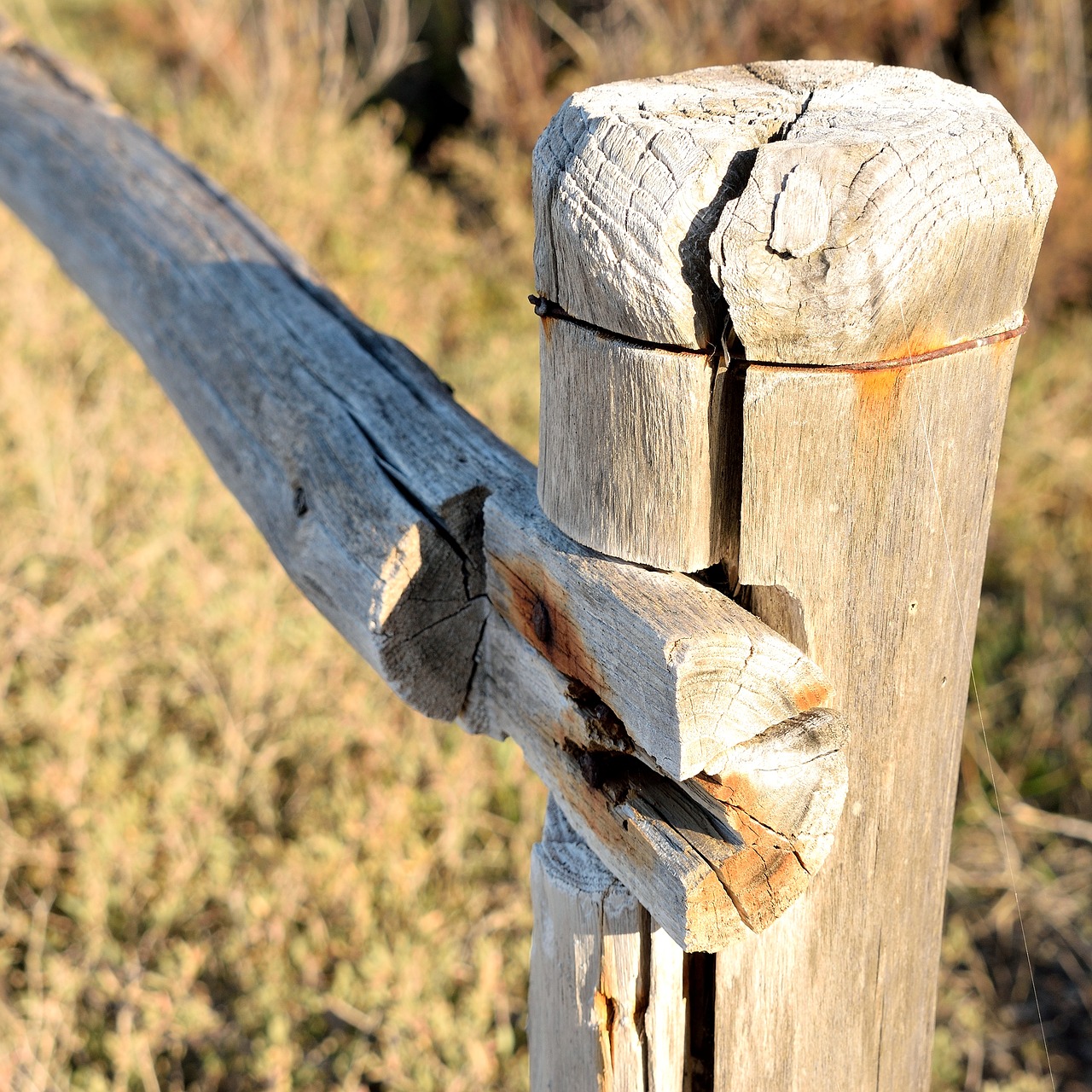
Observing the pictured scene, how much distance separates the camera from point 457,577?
3.63ft

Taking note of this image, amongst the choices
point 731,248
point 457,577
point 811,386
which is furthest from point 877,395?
point 457,577

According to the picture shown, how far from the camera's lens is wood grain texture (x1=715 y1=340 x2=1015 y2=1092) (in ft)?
2.55

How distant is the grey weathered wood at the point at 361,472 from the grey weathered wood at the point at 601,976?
23 centimetres

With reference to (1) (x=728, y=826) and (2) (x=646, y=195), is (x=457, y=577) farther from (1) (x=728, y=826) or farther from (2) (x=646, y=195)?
(2) (x=646, y=195)

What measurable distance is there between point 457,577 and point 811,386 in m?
0.48

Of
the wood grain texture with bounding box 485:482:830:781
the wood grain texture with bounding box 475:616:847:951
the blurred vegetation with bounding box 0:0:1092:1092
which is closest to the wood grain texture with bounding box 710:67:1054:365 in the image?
the wood grain texture with bounding box 485:482:830:781

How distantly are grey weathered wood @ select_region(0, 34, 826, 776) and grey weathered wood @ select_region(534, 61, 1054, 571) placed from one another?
0.09m

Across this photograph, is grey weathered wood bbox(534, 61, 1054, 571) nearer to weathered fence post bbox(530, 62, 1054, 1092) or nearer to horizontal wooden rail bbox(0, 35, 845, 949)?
weathered fence post bbox(530, 62, 1054, 1092)

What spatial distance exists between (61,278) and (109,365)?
0.68 m

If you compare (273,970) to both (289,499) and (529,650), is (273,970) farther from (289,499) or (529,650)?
(529,650)

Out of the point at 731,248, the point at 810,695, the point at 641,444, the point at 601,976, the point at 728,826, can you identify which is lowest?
the point at 601,976

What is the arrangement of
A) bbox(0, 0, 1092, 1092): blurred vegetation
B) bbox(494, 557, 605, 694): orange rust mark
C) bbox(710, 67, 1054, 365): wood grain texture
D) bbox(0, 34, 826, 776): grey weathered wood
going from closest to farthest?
bbox(710, 67, 1054, 365): wood grain texture, bbox(0, 34, 826, 776): grey weathered wood, bbox(494, 557, 605, 694): orange rust mark, bbox(0, 0, 1092, 1092): blurred vegetation

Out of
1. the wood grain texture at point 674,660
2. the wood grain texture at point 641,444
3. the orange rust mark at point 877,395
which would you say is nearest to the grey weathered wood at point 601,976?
the wood grain texture at point 674,660

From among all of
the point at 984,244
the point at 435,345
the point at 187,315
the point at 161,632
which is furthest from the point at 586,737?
the point at 435,345
